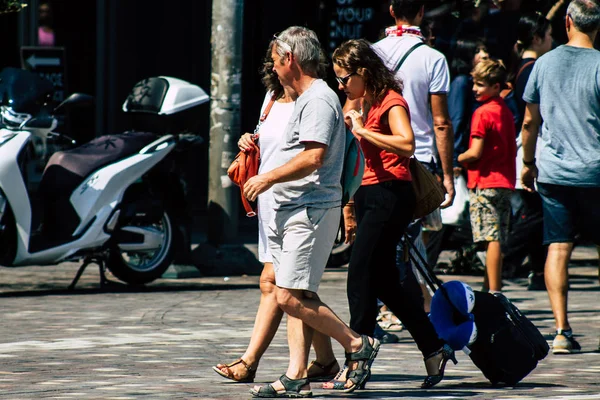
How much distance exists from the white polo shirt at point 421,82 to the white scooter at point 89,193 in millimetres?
2759

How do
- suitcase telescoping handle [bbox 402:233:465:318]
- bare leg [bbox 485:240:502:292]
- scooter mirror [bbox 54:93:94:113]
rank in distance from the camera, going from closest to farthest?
suitcase telescoping handle [bbox 402:233:465:318] < bare leg [bbox 485:240:502:292] < scooter mirror [bbox 54:93:94:113]

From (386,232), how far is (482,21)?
7809 millimetres

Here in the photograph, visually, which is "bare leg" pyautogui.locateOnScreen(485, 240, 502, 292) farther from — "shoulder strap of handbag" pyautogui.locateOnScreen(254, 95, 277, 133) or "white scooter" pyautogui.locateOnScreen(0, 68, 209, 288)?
"shoulder strap of handbag" pyautogui.locateOnScreen(254, 95, 277, 133)

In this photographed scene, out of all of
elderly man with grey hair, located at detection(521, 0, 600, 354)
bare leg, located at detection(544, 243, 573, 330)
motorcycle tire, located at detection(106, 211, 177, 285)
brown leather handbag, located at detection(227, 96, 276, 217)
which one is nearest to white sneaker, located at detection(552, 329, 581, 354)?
elderly man with grey hair, located at detection(521, 0, 600, 354)

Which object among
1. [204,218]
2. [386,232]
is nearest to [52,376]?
[386,232]

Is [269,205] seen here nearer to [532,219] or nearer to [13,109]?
[13,109]

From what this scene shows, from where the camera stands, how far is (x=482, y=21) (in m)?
14.1

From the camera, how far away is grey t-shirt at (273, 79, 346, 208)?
6016 mm

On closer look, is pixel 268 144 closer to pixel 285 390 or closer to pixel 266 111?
pixel 266 111

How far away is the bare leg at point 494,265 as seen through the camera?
29.7 feet

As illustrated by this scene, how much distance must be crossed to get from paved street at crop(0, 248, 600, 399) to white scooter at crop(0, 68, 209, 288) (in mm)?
308

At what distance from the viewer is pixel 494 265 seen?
29.8 feet

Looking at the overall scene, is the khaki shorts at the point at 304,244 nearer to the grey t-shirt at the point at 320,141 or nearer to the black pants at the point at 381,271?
the grey t-shirt at the point at 320,141

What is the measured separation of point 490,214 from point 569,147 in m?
1.58
